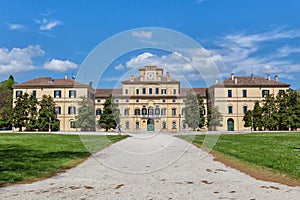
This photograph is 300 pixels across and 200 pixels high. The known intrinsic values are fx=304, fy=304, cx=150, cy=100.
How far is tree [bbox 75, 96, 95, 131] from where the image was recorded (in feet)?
150

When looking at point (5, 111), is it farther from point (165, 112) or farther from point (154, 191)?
point (154, 191)

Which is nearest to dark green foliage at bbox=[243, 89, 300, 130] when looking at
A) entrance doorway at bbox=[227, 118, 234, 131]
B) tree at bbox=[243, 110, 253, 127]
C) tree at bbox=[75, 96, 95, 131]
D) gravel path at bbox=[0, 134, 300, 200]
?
tree at bbox=[243, 110, 253, 127]

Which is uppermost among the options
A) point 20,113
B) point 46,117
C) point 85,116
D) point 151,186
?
point 20,113

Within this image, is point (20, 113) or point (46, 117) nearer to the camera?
point (20, 113)

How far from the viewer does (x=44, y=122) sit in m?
48.0

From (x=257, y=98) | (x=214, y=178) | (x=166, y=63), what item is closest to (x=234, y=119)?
(x=257, y=98)

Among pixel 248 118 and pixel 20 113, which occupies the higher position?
pixel 20 113

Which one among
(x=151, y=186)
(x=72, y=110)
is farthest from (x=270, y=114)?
(x=151, y=186)

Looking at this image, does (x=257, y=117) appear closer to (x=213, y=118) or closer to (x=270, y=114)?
(x=270, y=114)

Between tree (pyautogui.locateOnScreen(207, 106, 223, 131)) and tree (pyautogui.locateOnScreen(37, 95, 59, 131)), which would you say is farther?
tree (pyautogui.locateOnScreen(37, 95, 59, 131))

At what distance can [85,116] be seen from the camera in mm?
45969

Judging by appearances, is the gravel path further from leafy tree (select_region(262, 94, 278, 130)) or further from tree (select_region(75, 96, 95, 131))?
leafy tree (select_region(262, 94, 278, 130))

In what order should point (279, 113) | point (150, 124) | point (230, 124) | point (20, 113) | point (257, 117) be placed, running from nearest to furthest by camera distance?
point (20, 113), point (279, 113), point (257, 117), point (230, 124), point (150, 124)

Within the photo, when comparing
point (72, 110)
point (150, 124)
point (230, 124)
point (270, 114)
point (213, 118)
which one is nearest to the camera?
point (213, 118)
